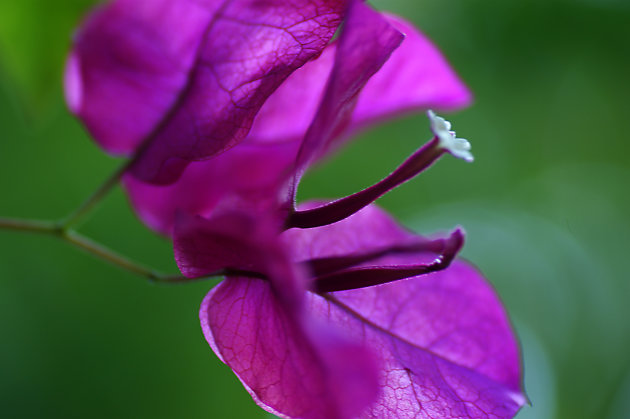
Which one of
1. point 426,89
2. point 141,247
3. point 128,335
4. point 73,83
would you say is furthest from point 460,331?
point 128,335

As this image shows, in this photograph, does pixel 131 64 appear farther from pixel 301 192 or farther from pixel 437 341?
pixel 301 192

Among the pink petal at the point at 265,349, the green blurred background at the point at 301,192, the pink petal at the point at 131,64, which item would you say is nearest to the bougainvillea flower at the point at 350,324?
the pink petal at the point at 265,349

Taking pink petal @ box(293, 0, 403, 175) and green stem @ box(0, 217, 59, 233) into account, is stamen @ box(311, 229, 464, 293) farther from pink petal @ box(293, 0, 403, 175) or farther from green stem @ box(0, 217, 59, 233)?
green stem @ box(0, 217, 59, 233)

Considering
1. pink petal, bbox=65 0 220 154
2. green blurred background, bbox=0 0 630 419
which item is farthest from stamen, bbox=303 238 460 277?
green blurred background, bbox=0 0 630 419

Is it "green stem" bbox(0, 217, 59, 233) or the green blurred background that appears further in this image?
the green blurred background

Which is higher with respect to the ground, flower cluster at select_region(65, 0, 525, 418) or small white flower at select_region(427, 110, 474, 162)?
small white flower at select_region(427, 110, 474, 162)

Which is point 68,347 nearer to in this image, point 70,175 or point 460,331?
point 70,175
